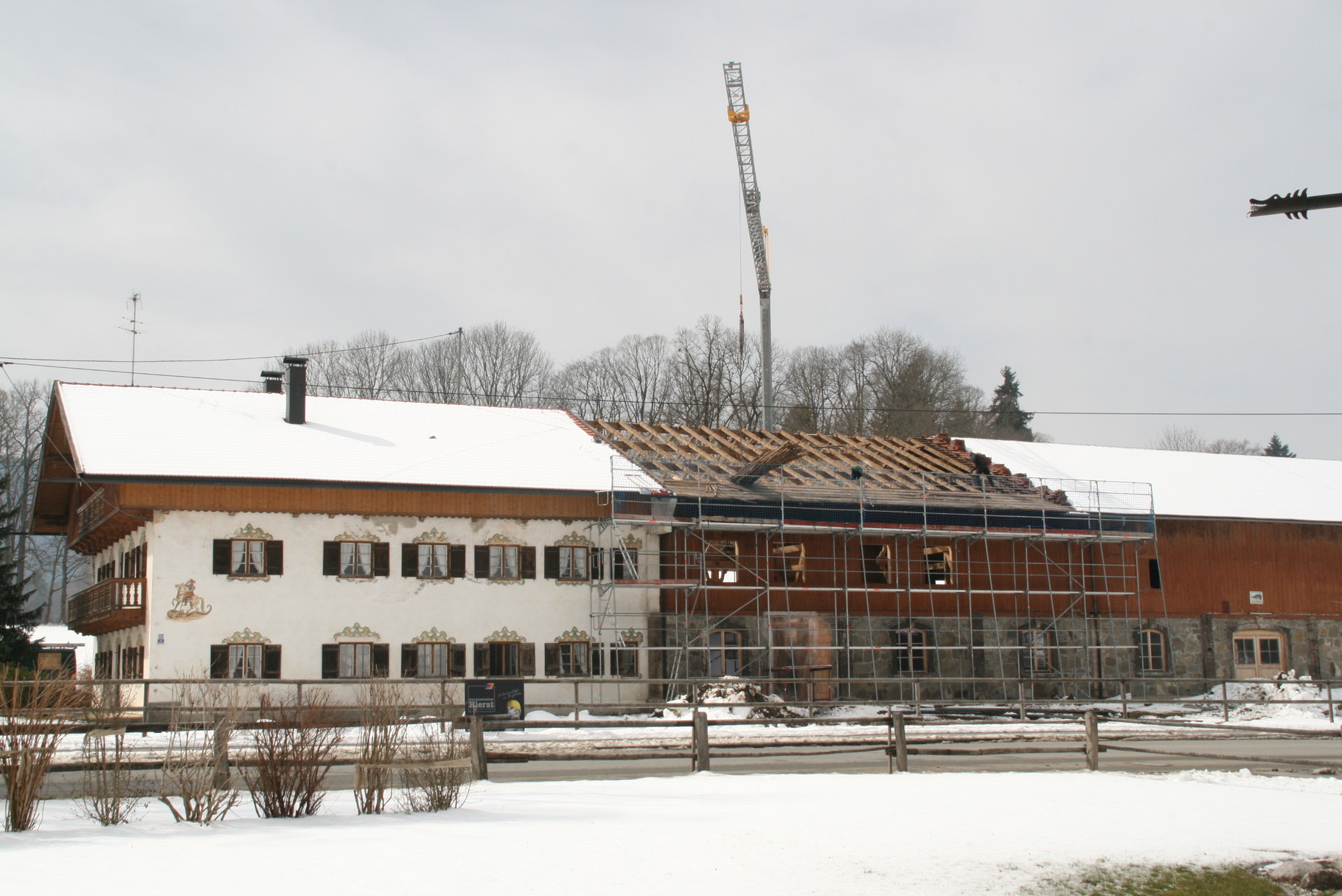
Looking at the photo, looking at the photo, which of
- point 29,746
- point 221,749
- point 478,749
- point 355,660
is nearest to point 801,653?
point 355,660

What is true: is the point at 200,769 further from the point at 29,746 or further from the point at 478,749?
the point at 478,749

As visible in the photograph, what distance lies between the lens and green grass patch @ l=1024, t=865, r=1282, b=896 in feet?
35.6

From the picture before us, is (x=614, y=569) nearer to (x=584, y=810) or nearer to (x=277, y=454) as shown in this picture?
(x=277, y=454)

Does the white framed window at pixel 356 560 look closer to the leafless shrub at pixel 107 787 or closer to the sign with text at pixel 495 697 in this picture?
the sign with text at pixel 495 697

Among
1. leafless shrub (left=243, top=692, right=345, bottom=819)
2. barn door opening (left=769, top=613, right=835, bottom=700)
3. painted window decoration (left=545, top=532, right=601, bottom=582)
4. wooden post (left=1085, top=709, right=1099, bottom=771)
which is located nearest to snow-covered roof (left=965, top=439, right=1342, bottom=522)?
barn door opening (left=769, top=613, right=835, bottom=700)

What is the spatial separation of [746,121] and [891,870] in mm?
90087

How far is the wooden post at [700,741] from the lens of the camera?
17578 mm

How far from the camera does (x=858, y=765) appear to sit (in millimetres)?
20016

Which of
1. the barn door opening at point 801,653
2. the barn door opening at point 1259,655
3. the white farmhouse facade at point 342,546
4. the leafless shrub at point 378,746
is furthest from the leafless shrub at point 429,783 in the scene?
the barn door opening at point 1259,655

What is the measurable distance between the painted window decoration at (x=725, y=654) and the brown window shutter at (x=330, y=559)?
10.1 m

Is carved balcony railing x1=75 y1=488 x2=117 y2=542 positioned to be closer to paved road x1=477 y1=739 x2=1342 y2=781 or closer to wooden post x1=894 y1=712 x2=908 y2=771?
paved road x1=477 y1=739 x2=1342 y2=781

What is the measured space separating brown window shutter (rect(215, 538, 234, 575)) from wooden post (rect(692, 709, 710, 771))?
1646cm

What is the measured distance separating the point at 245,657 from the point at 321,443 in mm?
6243

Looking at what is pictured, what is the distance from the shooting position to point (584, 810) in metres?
13.9
